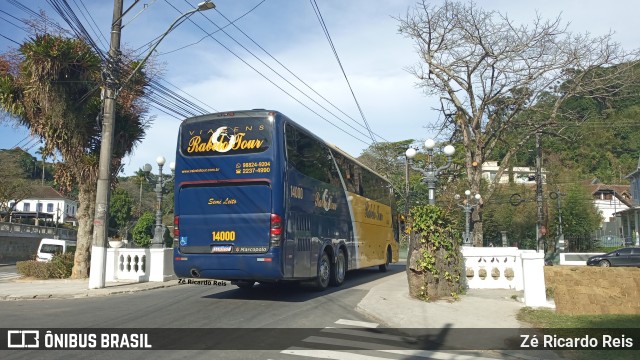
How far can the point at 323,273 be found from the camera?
1380 centimetres

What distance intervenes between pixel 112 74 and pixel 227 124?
220 inches

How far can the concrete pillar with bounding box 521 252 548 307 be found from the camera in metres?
10.5

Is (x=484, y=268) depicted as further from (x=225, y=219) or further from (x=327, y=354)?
(x=327, y=354)

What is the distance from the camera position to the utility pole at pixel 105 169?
14.5 meters

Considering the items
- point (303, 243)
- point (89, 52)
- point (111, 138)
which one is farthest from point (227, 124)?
point (89, 52)

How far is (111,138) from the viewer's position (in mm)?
15039

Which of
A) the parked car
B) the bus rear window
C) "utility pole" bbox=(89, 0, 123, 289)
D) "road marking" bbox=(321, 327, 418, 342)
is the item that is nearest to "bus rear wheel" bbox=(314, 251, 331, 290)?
the bus rear window

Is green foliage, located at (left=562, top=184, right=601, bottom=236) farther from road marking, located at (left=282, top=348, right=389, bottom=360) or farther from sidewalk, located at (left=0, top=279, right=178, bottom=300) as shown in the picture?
road marking, located at (left=282, top=348, right=389, bottom=360)

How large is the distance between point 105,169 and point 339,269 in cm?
748

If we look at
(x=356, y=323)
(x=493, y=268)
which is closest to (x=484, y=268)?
(x=493, y=268)

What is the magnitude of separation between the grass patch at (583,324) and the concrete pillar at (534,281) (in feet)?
1.03

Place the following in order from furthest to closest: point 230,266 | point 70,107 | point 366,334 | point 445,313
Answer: point 70,107 < point 230,266 < point 445,313 < point 366,334

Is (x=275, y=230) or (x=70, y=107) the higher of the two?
(x=70, y=107)

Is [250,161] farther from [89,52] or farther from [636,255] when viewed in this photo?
[636,255]
